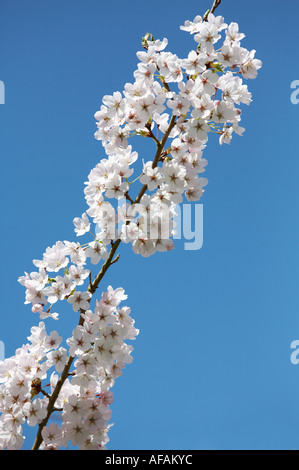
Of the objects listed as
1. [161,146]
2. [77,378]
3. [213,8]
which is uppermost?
[213,8]

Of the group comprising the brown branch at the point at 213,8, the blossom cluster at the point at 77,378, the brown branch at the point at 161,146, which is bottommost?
the blossom cluster at the point at 77,378

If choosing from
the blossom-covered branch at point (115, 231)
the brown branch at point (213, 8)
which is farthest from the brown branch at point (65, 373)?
the brown branch at point (213, 8)

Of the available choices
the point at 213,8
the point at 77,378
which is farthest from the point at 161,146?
the point at 77,378

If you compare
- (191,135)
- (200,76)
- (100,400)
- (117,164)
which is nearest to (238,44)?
(200,76)

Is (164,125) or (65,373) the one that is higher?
(164,125)

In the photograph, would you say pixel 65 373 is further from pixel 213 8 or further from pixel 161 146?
pixel 213 8

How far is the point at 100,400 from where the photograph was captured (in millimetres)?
2436

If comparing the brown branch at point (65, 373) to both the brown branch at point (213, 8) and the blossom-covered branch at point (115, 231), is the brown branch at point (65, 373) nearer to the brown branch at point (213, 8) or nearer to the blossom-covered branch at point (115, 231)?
the blossom-covered branch at point (115, 231)

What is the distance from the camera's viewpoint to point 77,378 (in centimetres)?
235

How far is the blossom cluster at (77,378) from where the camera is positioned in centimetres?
233

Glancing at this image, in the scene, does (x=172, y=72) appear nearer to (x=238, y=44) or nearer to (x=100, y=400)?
(x=238, y=44)

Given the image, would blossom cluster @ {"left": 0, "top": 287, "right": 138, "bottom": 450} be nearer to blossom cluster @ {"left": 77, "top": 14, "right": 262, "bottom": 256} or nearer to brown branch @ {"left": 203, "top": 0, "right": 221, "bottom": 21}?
blossom cluster @ {"left": 77, "top": 14, "right": 262, "bottom": 256}

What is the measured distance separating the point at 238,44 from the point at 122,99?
0.62 meters

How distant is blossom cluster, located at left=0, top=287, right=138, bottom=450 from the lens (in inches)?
91.7
